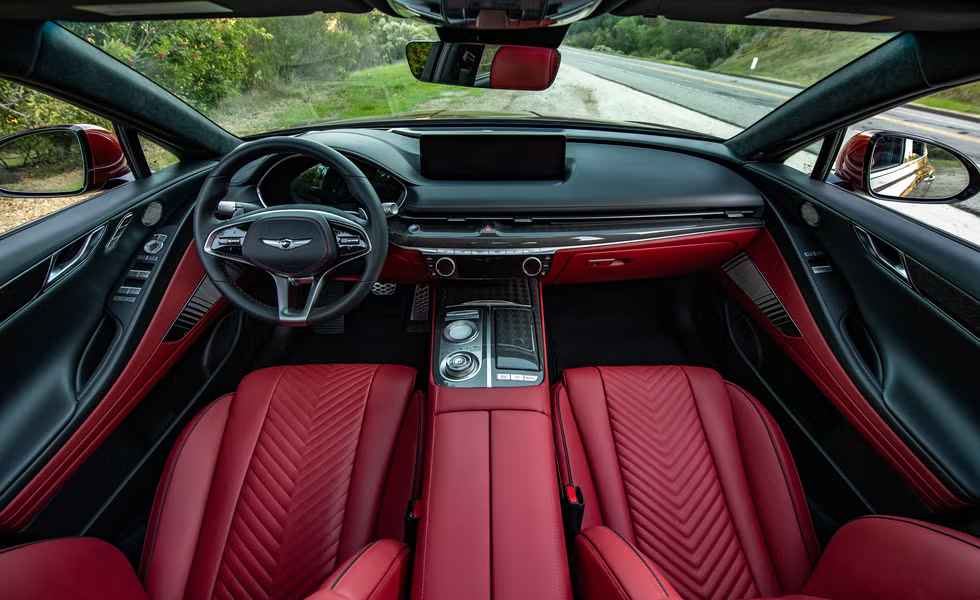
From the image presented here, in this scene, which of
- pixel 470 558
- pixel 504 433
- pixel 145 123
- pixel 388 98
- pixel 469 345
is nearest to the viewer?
pixel 470 558

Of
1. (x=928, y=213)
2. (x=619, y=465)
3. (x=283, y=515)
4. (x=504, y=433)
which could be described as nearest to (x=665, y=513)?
(x=619, y=465)

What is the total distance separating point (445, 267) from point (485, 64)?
0.79 m

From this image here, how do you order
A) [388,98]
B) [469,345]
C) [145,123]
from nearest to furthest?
[145,123], [469,345], [388,98]

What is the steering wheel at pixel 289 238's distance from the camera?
1.42 metres

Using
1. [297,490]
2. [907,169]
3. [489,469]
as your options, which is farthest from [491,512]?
[907,169]

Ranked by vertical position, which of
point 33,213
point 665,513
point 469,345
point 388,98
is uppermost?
point 388,98

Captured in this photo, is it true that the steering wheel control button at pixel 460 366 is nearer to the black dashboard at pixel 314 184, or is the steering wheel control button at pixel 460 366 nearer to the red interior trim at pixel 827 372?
the black dashboard at pixel 314 184

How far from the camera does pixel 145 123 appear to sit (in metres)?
1.58

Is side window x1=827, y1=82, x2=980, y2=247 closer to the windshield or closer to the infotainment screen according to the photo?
the windshield

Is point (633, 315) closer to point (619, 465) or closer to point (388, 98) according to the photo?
point (619, 465)

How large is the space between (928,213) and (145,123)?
9.26ft

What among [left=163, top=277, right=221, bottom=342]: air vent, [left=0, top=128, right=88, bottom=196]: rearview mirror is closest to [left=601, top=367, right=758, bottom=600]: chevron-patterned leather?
[left=163, top=277, right=221, bottom=342]: air vent

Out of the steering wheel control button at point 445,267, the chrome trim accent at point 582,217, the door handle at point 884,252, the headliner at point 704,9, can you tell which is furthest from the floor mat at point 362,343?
the door handle at point 884,252

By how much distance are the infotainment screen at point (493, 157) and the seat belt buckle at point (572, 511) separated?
126cm
